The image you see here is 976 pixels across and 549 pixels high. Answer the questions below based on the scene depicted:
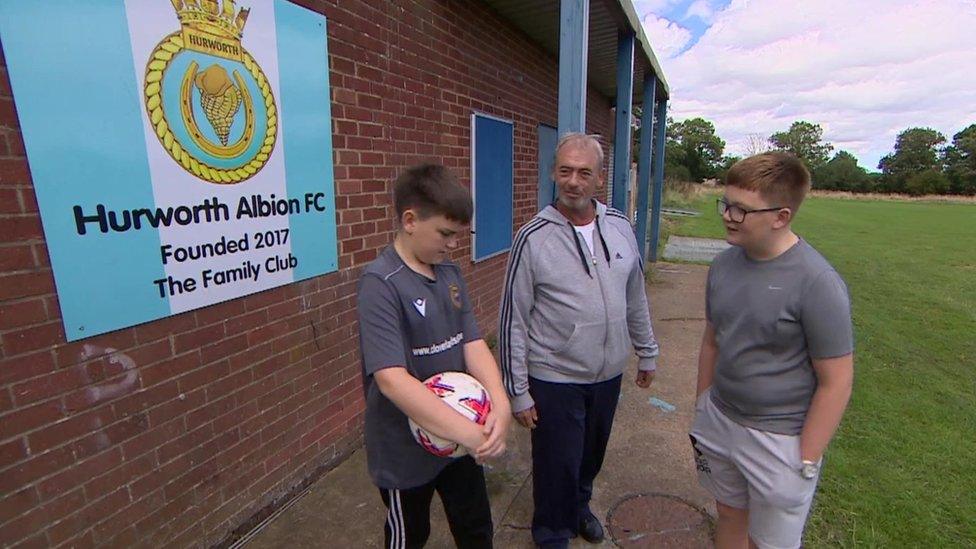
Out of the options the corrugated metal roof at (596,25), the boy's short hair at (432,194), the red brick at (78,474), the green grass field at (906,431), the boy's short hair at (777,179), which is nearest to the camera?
the boy's short hair at (432,194)

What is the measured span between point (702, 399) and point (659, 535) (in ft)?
3.06

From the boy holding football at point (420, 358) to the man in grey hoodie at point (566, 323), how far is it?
16.1 inches

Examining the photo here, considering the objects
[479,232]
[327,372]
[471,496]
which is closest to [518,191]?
[479,232]

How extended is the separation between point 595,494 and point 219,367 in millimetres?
2132

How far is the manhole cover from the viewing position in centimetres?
255

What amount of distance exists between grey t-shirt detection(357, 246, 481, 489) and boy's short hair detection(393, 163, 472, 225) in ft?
0.59

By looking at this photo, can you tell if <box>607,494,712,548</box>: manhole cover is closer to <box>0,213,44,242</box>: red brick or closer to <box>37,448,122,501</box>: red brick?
<box>37,448,122,501</box>: red brick

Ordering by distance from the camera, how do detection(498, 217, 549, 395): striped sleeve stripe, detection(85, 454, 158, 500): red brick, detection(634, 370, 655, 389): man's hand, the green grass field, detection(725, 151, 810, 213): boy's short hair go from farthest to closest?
1. the green grass field
2. detection(634, 370, 655, 389): man's hand
3. detection(498, 217, 549, 395): striped sleeve stripe
4. detection(85, 454, 158, 500): red brick
5. detection(725, 151, 810, 213): boy's short hair

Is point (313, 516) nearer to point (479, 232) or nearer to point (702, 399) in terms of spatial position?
point (702, 399)

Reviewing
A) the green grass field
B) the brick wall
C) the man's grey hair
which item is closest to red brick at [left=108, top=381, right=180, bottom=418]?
the brick wall

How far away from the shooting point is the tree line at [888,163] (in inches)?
2323

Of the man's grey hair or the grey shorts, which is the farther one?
the man's grey hair

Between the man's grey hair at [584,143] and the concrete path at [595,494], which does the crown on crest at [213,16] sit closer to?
the man's grey hair at [584,143]

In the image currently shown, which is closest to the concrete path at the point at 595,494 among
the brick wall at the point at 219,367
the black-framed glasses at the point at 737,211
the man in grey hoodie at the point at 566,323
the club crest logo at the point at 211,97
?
the brick wall at the point at 219,367
